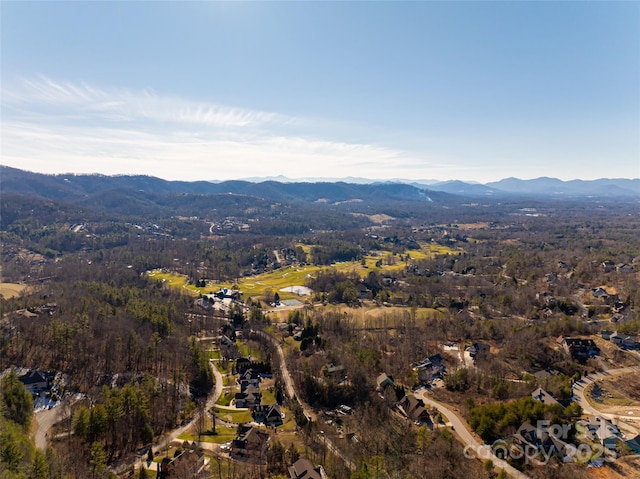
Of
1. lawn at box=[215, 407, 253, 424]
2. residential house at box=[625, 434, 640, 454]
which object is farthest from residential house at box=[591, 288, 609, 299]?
lawn at box=[215, 407, 253, 424]

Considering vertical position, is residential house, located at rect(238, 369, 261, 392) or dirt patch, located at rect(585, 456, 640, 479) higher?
dirt patch, located at rect(585, 456, 640, 479)

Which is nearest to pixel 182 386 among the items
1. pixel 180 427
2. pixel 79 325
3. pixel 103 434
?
pixel 180 427

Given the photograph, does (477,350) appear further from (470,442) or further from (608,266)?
(608,266)

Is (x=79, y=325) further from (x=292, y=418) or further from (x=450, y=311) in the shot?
(x=450, y=311)

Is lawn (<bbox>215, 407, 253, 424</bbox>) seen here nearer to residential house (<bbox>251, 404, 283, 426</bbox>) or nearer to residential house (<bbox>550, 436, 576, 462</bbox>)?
residential house (<bbox>251, 404, 283, 426</bbox>)

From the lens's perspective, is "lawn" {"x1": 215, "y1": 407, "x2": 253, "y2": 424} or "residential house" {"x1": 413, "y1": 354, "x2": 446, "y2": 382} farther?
"residential house" {"x1": 413, "y1": 354, "x2": 446, "y2": 382}

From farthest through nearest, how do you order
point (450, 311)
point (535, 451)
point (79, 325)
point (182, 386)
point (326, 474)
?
point (450, 311) → point (79, 325) → point (182, 386) → point (535, 451) → point (326, 474)
